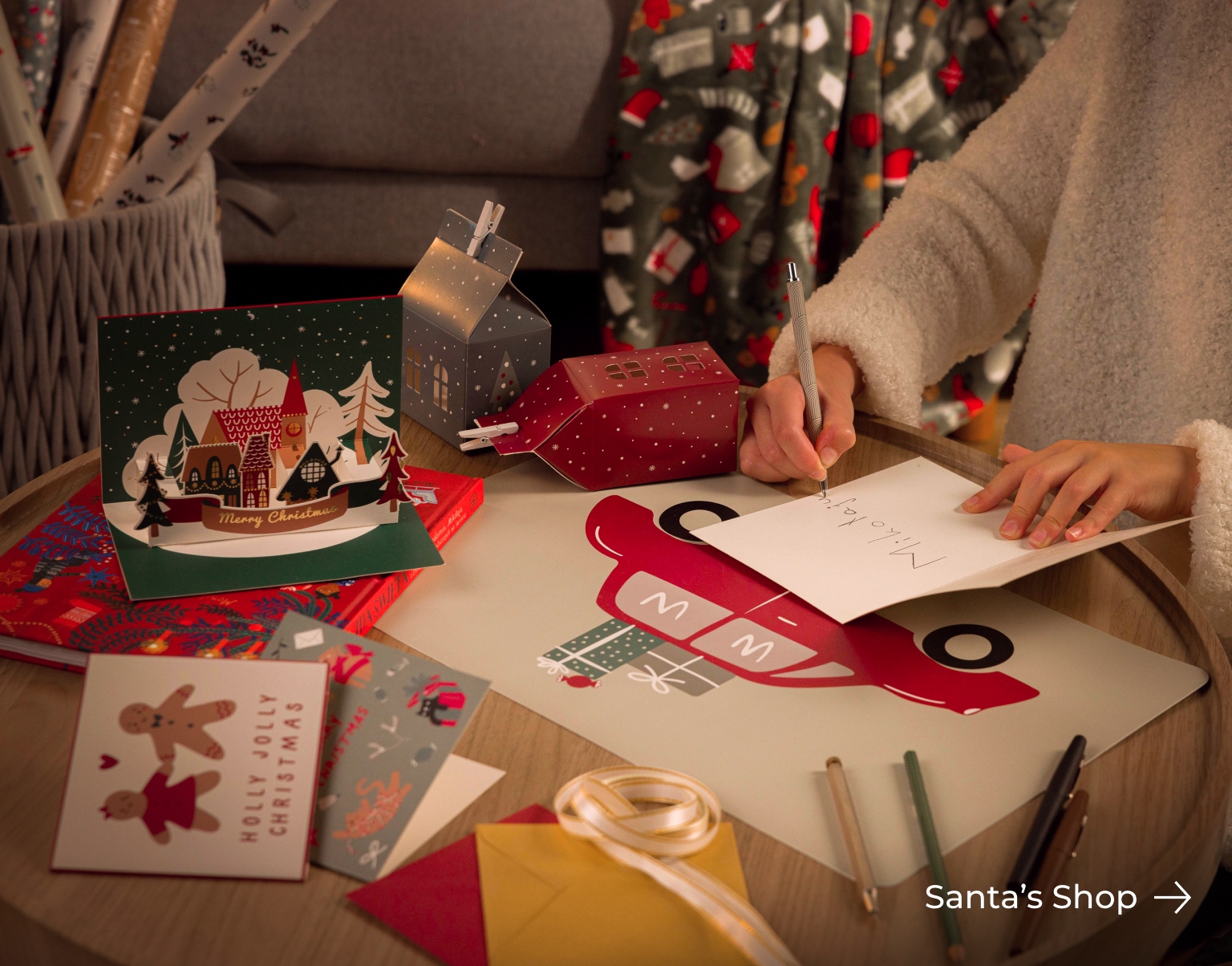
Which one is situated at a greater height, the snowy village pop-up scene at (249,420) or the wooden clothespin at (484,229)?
the wooden clothespin at (484,229)

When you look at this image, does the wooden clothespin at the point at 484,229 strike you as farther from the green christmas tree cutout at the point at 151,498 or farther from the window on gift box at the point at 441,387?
the green christmas tree cutout at the point at 151,498

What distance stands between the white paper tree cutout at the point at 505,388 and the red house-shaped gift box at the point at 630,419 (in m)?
0.01

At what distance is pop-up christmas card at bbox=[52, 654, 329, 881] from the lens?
423 mm

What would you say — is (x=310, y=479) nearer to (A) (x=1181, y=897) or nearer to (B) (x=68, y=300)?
(A) (x=1181, y=897)

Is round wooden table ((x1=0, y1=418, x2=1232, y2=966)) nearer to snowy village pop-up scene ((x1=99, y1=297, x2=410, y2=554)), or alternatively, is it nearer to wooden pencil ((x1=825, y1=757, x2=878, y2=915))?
wooden pencil ((x1=825, y1=757, x2=878, y2=915))

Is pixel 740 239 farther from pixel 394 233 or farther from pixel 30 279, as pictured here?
pixel 30 279

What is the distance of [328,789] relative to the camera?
1.51ft

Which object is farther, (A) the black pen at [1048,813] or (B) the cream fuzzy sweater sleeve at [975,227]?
(B) the cream fuzzy sweater sleeve at [975,227]

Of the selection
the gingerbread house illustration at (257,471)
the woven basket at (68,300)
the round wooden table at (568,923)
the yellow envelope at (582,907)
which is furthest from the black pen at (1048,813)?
the woven basket at (68,300)

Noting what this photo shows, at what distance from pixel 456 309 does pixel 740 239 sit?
1.05m

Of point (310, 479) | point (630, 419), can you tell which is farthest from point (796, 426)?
point (310, 479)

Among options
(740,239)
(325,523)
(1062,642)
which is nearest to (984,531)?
(1062,642)

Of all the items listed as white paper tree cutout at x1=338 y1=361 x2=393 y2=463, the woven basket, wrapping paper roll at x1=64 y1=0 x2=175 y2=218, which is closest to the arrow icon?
white paper tree cutout at x1=338 y1=361 x2=393 y2=463

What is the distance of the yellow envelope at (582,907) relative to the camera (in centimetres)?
40
